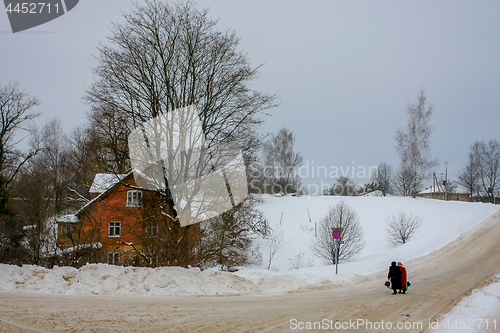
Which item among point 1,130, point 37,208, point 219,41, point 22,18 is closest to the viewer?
point 22,18

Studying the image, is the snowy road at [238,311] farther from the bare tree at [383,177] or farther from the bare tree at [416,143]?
the bare tree at [383,177]

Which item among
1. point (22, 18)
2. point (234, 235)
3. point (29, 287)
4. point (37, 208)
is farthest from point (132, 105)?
point (37, 208)

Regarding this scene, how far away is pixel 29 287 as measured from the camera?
937 cm

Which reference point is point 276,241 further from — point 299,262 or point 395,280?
point 395,280

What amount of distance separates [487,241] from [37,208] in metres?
29.2

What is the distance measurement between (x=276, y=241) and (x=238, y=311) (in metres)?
22.0

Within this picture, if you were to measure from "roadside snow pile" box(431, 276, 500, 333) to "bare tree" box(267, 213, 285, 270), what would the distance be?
15.2 meters

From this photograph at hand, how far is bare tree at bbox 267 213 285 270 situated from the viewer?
2522cm

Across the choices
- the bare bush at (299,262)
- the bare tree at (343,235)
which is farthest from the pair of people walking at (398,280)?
the bare bush at (299,262)

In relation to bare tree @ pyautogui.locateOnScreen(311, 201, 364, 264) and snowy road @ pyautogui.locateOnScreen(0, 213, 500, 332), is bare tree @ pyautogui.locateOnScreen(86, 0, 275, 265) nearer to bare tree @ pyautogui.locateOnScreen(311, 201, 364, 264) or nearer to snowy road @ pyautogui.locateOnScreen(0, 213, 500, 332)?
snowy road @ pyautogui.locateOnScreen(0, 213, 500, 332)

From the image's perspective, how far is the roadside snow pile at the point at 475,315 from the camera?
23.9 feet

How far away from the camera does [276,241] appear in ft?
98.6

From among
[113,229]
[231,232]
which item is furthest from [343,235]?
[113,229]

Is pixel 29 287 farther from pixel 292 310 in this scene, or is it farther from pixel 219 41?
pixel 219 41
